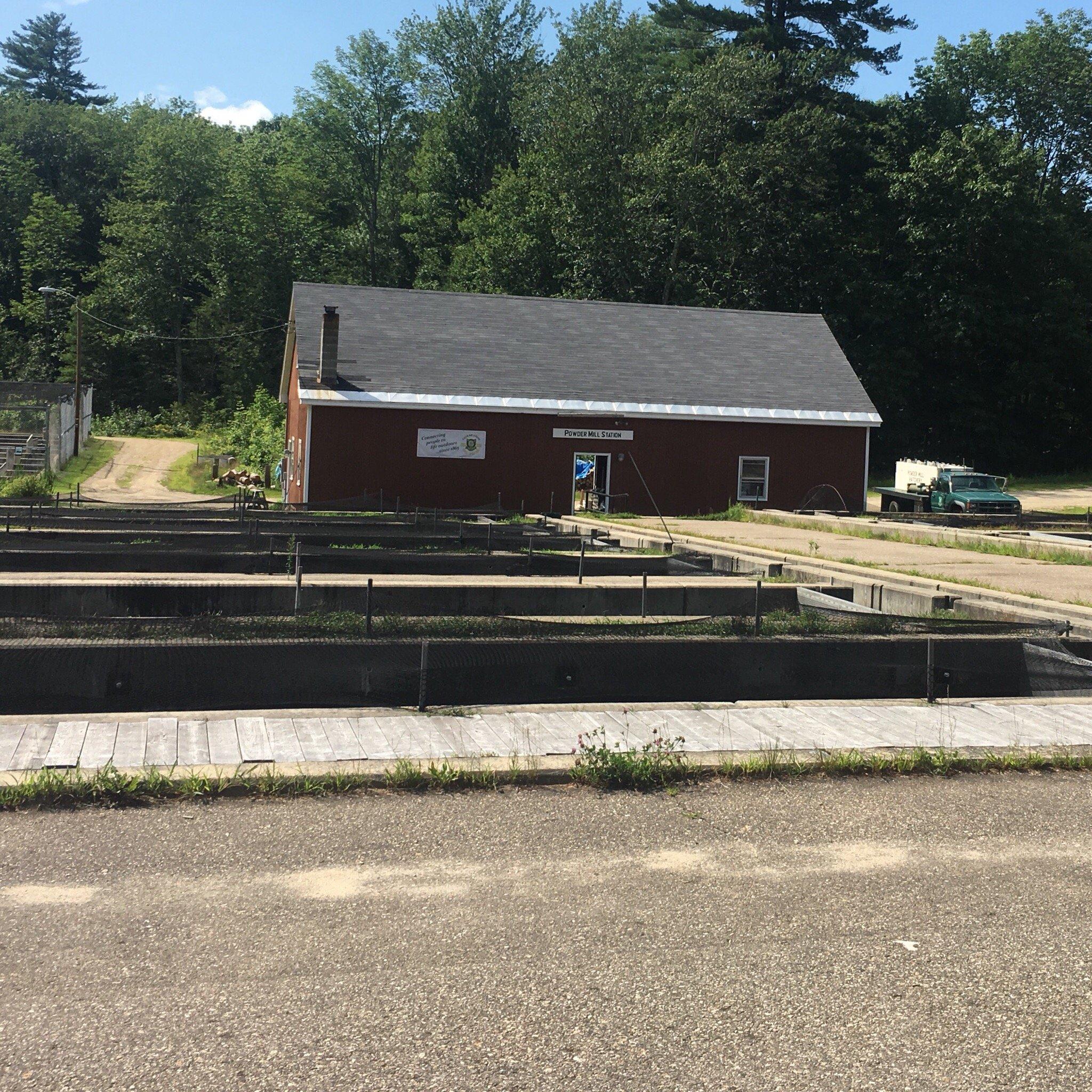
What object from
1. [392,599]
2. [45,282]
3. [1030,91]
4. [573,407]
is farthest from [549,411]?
[45,282]

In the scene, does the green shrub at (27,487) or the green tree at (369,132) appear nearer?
the green shrub at (27,487)

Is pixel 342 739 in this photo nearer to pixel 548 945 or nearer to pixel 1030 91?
pixel 548 945

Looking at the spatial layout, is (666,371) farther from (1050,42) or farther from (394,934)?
(1050,42)

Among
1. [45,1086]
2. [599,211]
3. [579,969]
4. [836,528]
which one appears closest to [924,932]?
[579,969]

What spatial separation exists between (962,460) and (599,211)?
2305 cm

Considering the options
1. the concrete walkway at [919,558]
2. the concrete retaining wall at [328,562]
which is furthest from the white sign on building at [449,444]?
the concrete retaining wall at [328,562]

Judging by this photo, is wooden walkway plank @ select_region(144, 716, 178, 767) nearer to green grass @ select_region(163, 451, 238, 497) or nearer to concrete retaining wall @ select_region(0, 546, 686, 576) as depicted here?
concrete retaining wall @ select_region(0, 546, 686, 576)

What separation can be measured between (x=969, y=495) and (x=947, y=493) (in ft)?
2.95

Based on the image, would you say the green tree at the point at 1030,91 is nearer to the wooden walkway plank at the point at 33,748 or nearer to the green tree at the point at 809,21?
the green tree at the point at 809,21

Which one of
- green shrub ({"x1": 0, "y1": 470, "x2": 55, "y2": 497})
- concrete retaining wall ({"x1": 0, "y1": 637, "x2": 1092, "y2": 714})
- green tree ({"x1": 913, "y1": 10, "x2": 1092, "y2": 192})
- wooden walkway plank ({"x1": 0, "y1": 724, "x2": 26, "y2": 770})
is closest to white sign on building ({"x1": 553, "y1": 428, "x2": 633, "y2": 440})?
green shrub ({"x1": 0, "y1": 470, "x2": 55, "y2": 497})

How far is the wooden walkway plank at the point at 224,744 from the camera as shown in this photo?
7.19m

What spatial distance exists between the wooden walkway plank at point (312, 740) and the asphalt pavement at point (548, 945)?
69 cm

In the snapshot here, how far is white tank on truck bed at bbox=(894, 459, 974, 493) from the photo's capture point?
40281 mm

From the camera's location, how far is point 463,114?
249 ft
